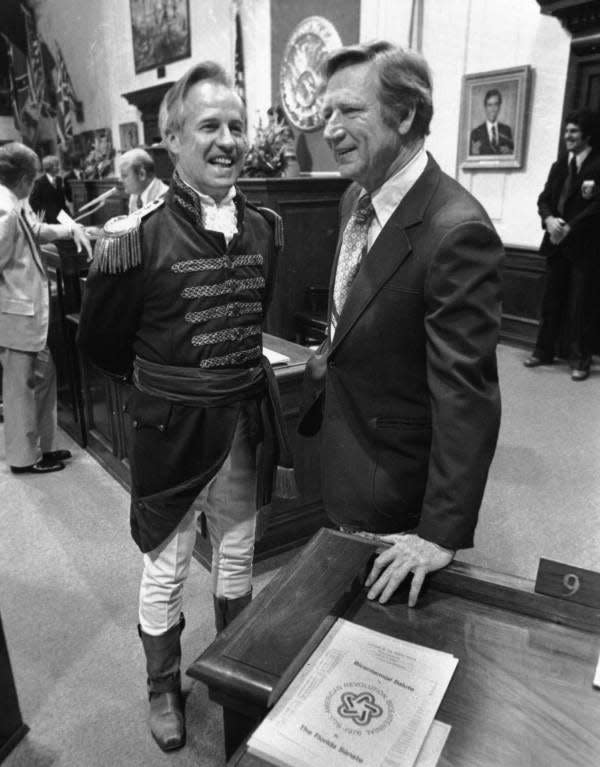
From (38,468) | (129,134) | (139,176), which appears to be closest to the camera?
(38,468)

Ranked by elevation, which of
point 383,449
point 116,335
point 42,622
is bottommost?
point 42,622

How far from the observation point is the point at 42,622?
2590 millimetres

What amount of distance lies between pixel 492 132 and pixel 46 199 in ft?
19.0

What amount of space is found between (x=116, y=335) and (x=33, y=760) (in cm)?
130

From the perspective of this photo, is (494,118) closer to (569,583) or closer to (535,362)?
(535,362)

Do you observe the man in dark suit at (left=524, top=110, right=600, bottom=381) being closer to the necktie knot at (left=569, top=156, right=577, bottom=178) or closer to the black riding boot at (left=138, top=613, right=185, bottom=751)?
the necktie knot at (left=569, top=156, right=577, bottom=178)

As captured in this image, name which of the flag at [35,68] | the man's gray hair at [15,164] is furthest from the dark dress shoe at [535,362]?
the flag at [35,68]

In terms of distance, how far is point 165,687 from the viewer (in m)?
2.03

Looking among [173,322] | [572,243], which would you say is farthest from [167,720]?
[572,243]

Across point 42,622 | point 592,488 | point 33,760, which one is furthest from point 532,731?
point 592,488

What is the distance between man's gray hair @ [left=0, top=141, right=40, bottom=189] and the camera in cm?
344

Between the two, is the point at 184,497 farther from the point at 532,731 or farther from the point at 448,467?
the point at 532,731

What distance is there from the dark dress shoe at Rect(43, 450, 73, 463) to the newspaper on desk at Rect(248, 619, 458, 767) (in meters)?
3.43

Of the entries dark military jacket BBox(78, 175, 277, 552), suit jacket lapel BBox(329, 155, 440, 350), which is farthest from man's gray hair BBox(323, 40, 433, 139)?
dark military jacket BBox(78, 175, 277, 552)
